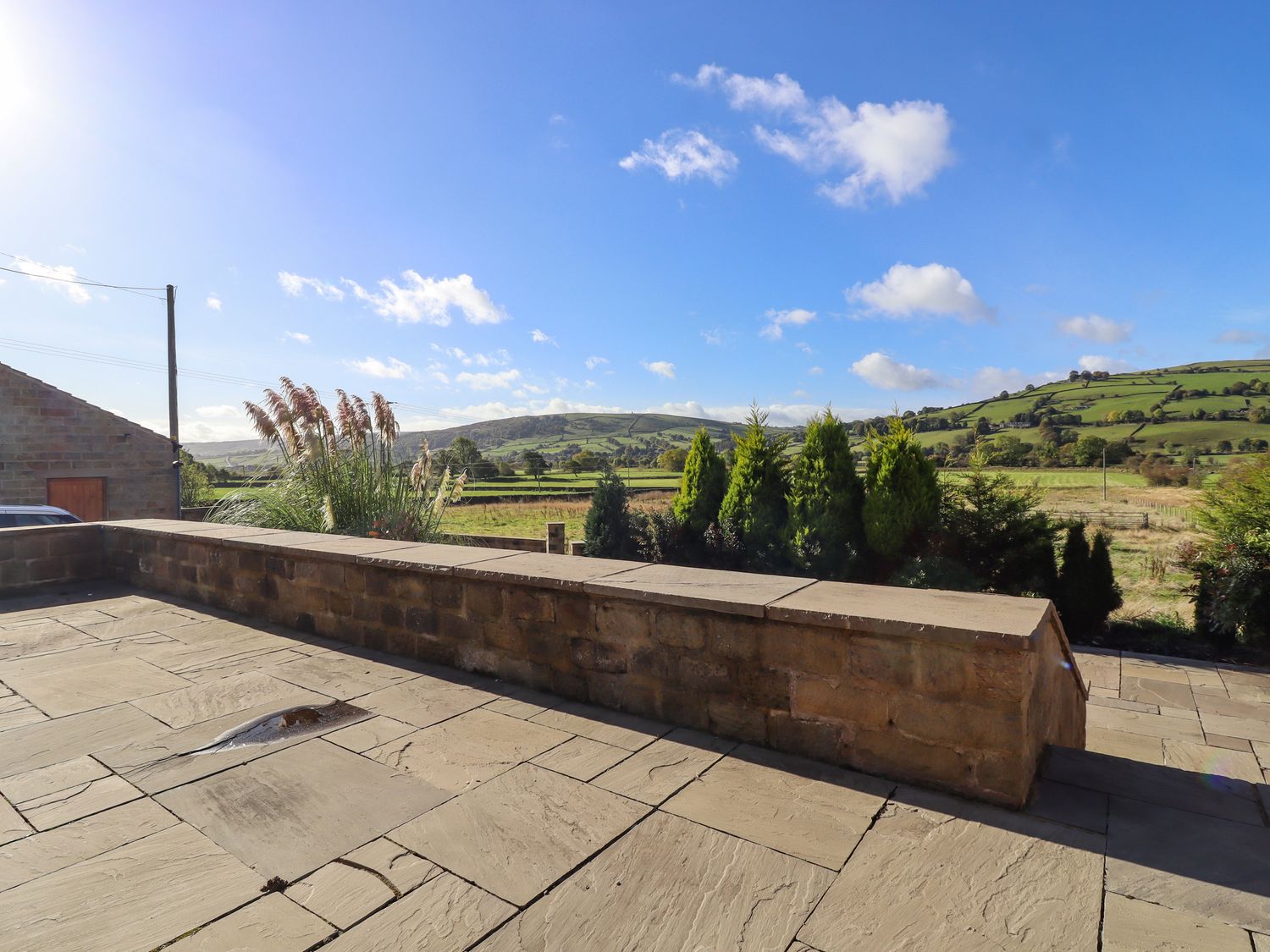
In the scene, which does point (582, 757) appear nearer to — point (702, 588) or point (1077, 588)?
point (702, 588)

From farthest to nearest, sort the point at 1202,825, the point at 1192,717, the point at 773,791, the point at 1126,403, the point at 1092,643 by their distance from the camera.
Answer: the point at 1126,403
the point at 1092,643
the point at 1192,717
the point at 773,791
the point at 1202,825

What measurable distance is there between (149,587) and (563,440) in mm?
84476

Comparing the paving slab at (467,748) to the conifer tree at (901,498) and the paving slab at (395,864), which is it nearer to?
the paving slab at (395,864)

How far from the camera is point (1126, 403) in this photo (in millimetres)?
50531

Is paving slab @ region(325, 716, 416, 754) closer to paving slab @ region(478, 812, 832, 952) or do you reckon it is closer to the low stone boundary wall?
the low stone boundary wall

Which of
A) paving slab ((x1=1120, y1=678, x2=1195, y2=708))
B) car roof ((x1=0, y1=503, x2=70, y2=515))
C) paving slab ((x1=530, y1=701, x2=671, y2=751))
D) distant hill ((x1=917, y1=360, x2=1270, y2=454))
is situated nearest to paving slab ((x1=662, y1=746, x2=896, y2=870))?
paving slab ((x1=530, y1=701, x2=671, y2=751))

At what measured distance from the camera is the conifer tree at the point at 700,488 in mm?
9094

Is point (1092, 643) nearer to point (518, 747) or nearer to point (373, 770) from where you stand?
point (518, 747)

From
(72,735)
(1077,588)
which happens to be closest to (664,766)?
(72,735)

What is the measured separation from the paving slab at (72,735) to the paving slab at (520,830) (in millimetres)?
1444

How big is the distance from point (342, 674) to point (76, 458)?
15695mm

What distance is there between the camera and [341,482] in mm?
7008

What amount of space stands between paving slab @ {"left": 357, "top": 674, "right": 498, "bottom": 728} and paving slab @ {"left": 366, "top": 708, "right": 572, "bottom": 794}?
0.10 metres

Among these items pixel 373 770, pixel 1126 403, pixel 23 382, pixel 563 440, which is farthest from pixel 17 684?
pixel 563 440
